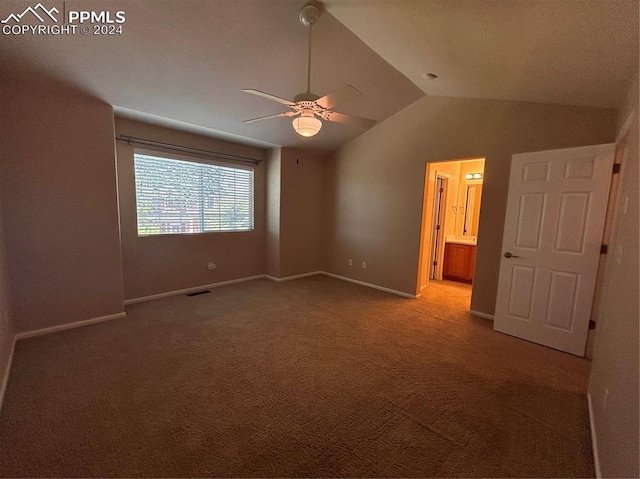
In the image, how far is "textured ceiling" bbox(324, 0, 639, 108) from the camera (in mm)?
1687

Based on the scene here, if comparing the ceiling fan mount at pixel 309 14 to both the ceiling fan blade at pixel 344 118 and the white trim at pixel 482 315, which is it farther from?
the white trim at pixel 482 315

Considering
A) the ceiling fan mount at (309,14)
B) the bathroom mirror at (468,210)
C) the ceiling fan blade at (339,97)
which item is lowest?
the bathroom mirror at (468,210)

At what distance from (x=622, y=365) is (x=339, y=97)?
87.8 inches

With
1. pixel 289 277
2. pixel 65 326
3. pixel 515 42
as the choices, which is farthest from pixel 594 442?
pixel 65 326

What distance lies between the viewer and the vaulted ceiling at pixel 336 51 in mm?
1859

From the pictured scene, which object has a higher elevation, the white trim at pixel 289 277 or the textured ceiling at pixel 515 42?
the textured ceiling at pixel 515 42

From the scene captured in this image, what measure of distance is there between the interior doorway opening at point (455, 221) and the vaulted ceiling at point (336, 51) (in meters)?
2.32

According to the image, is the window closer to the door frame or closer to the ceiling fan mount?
the ceiling fan mount

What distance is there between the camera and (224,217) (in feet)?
16.0

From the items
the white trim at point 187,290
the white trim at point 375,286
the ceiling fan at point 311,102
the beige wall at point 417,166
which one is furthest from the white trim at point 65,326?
the beige wall at point 417,166

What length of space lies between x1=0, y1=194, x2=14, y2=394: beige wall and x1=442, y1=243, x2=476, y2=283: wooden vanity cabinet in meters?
6.17

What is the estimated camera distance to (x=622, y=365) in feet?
4.48

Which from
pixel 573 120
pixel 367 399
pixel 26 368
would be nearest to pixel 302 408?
pixel 367 399

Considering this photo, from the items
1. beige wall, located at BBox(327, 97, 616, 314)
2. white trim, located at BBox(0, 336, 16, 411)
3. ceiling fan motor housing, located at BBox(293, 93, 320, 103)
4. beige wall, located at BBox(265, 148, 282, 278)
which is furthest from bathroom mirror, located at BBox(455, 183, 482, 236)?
white trim, located at BBox(0, 336, 16, 411)
